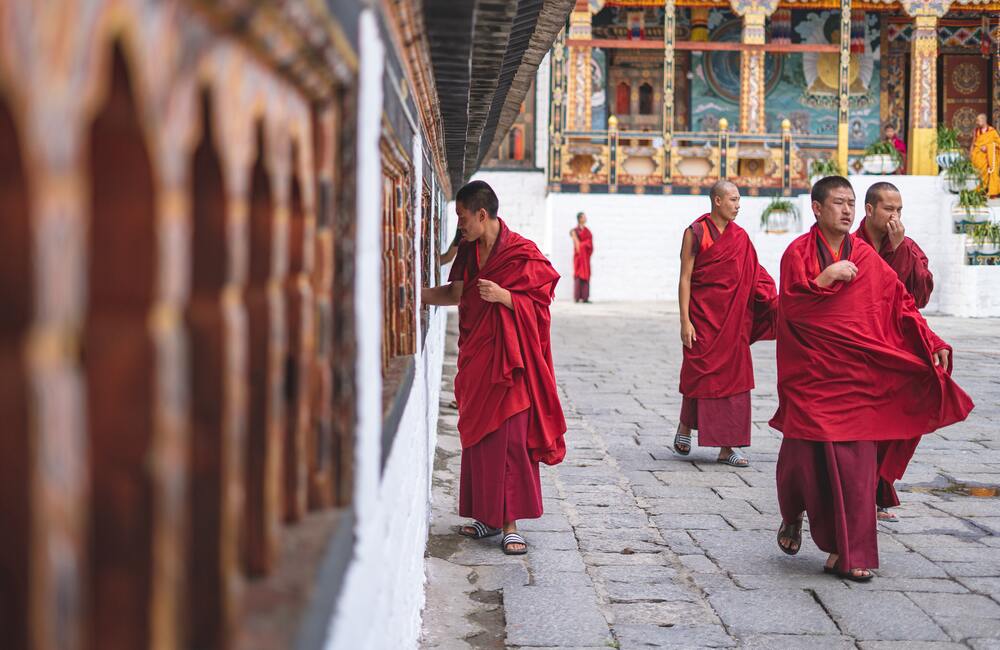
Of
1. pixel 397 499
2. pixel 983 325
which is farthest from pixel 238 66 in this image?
pixel 983 325

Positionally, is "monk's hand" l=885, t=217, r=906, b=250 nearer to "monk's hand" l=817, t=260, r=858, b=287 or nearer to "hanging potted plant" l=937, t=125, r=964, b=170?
"monk's hand" l=817, t=260, r=858, b=287

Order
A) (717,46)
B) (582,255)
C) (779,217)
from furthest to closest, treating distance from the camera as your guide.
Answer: (717,46) < (582,255) < (779,217)

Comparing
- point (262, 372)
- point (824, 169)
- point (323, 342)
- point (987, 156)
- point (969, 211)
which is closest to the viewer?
point (262, 372)

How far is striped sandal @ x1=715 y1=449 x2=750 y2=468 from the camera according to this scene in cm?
625

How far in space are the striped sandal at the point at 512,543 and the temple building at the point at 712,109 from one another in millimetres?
15754

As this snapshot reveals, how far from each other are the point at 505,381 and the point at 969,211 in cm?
1511

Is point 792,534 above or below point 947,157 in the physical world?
below

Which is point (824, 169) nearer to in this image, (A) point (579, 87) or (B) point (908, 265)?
(A) point (579, 87)

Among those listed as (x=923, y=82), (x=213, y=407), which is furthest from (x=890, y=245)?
(x=923, y=82)

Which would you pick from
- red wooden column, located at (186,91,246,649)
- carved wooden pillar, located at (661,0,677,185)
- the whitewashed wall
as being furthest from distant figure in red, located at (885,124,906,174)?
red wooden column, located at (186,91,246,649)

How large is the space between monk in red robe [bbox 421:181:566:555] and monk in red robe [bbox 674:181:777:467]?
1.97 m

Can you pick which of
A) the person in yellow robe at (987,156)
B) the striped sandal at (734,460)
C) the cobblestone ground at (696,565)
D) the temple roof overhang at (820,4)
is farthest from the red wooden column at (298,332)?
the temple roof overhang at (820,4)

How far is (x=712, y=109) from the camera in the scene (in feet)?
76.6

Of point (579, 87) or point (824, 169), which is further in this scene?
point (579, 87)
